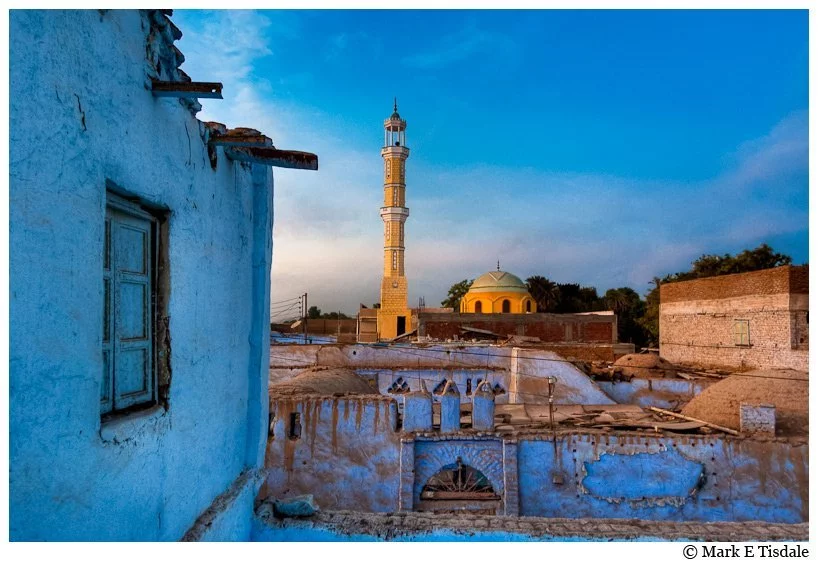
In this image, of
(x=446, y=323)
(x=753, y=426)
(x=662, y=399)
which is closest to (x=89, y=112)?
(x=753, y=426)

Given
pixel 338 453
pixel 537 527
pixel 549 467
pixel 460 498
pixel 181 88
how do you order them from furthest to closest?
1. pixel 460 498
2. pixel 338 453
3. pixel 549 467
4. pixel 537 527
5. pixel 181 88

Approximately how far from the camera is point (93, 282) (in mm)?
2004

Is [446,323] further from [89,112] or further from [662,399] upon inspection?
[89,112]

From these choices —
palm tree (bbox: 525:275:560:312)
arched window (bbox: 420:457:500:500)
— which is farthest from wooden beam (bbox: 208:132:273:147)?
palm tree (bbox: 525:275:560:312)

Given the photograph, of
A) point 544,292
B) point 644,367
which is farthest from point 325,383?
point 544,292

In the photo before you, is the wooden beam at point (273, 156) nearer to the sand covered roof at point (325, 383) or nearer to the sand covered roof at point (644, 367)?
the sand covered roof at point (325, 383)

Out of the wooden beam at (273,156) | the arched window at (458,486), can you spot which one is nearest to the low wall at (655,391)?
the arched window at (458,486)

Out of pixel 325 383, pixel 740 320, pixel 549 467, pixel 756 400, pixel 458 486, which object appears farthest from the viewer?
pixel 740 320

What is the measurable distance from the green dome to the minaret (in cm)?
501

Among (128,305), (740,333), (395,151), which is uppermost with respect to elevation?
(395,151)

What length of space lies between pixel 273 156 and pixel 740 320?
18.5m

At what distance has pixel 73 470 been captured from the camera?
189 cm

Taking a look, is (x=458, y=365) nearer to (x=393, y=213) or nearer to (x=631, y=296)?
(x=393, y=213)

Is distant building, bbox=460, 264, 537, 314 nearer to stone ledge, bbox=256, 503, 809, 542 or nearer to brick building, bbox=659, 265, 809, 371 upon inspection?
brick building, bbox=659, 265, 809, 371
